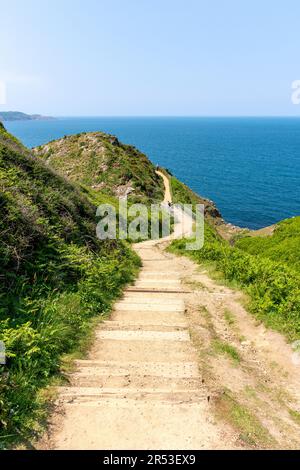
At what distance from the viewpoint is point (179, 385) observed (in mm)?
7094

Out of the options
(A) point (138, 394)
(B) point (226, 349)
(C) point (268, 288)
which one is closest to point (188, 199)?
(C) point (268, 288)

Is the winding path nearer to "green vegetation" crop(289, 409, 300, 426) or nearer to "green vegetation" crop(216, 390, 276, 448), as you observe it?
"green vegetation" crop(216, 390, 276, 448)

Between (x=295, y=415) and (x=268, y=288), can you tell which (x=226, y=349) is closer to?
(x=295, y=415)

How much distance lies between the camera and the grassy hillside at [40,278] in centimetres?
673

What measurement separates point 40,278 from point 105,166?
43.7 metres

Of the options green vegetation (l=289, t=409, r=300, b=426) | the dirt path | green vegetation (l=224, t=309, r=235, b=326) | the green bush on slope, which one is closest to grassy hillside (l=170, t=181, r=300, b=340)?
the green bush on slope

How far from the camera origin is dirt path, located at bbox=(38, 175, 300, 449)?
19.0 feet

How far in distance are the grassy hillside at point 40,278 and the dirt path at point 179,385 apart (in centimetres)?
57

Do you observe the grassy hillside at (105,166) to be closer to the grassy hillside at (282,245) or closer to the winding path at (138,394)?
the grassy hillside at (282,245)

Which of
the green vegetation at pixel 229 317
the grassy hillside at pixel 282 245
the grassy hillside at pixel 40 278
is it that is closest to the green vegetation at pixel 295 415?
the green vegetation at pixel 229 317

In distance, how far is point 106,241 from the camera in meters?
16.9
